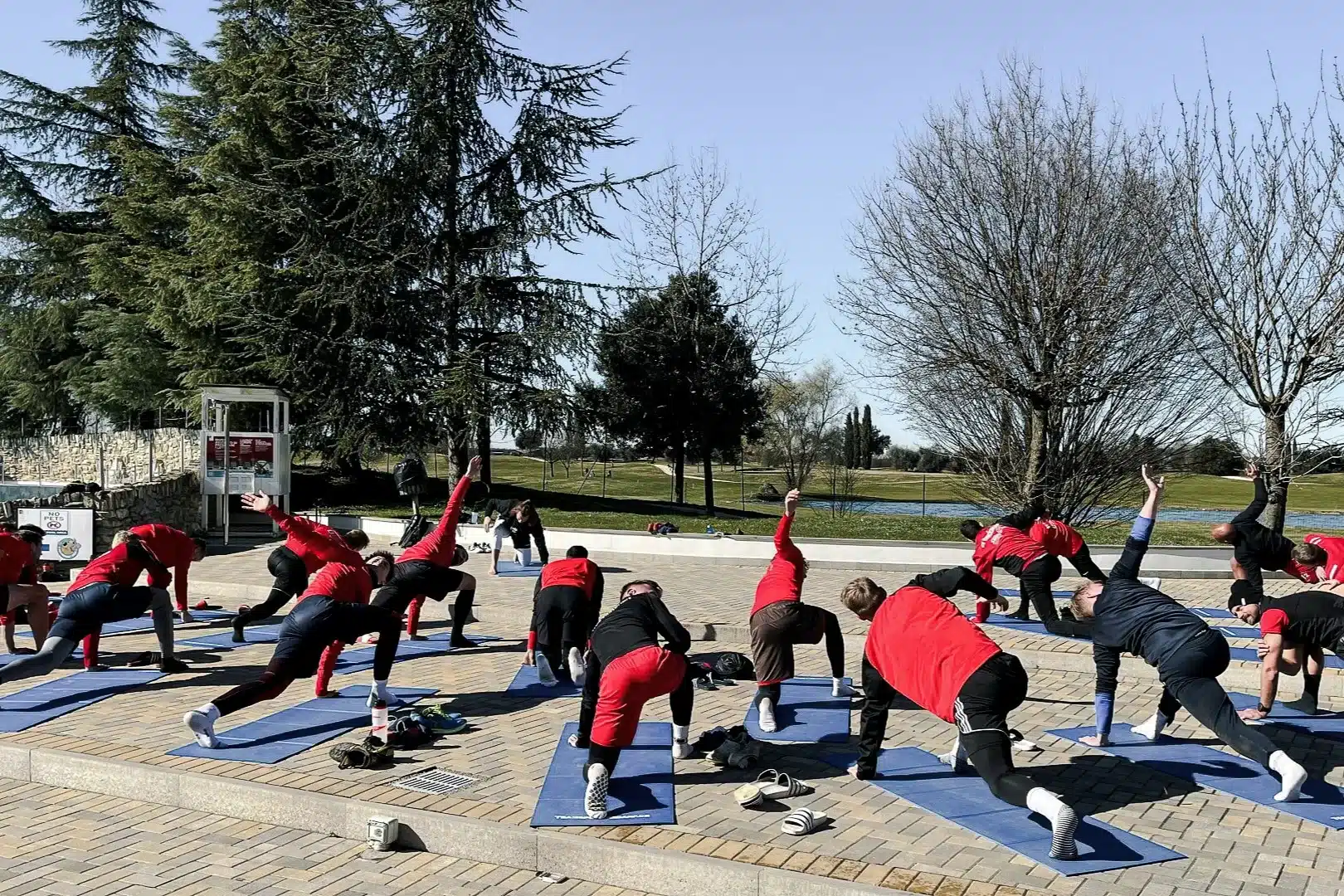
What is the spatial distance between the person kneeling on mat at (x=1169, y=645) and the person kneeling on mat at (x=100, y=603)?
7.77 metres

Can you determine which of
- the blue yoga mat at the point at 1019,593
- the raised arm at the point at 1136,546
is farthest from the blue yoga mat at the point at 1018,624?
the raised arm at the point at 1136,546

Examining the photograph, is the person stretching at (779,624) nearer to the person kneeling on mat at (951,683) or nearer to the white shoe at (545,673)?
the person kneeling on mat at (951,683)

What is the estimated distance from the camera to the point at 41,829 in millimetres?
6152

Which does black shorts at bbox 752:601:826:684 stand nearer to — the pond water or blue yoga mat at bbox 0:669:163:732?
blue yoga mat at bbox 0:669:163:732

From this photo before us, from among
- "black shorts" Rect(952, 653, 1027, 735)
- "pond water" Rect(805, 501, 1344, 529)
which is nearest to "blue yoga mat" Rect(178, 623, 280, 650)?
"black shorts" Rect(952, 653, 1027, 735)

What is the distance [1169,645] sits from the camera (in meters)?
6.55

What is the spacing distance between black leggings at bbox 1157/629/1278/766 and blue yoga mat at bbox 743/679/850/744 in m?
2.38

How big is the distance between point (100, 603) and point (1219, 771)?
871 cm

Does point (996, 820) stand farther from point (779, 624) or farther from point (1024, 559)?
point (1024, 559)

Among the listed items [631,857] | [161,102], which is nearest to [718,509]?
[161,102]

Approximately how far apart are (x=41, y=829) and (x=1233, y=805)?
687 cm

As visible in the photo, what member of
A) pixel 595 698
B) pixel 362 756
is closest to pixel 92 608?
pixel 362 756

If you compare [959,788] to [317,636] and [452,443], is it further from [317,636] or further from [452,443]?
[452,443]

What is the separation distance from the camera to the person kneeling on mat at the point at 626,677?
244 inches
